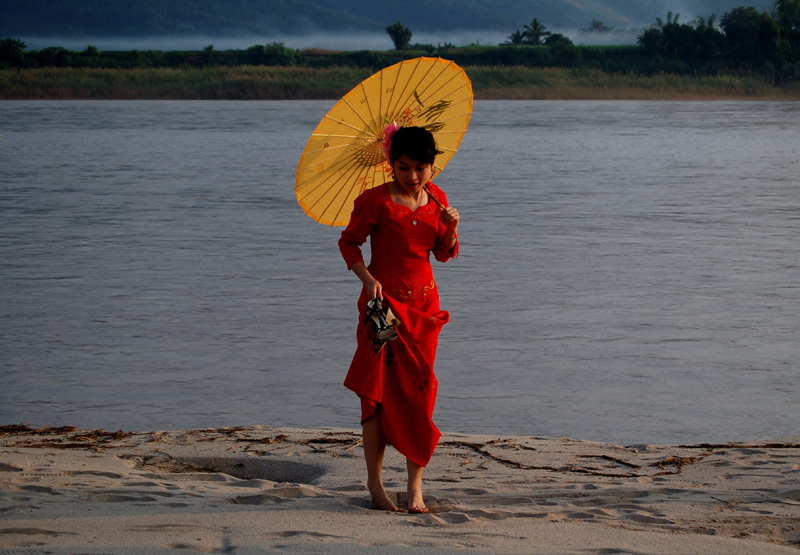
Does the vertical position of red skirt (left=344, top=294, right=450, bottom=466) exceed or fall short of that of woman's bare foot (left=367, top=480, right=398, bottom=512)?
it exceeds it

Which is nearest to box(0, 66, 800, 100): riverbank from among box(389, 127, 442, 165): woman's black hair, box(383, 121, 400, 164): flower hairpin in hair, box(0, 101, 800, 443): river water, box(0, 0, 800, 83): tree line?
box(0, 0, 800, 83): tree line

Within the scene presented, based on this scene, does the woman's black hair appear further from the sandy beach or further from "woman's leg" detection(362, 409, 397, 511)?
the sandy beach

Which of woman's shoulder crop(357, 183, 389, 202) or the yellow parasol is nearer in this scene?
woman's shoulder crop(357, 183, 389, 202)

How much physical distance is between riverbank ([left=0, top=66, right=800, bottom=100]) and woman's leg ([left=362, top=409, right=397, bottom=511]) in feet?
158

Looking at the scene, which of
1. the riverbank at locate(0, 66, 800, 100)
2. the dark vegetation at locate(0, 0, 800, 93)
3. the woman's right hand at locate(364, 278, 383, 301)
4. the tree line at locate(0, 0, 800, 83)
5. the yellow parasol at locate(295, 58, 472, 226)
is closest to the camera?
the woman's right hand at locate(364, 278, 383, 301)

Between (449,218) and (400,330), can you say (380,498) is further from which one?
(449,218)

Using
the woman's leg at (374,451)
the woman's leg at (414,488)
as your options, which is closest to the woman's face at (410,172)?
the woman's leg at (374,451)

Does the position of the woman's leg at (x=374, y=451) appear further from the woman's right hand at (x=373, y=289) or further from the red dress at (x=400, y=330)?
the woman's right hand at (x=373, y=289)

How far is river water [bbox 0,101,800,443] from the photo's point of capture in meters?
5.34

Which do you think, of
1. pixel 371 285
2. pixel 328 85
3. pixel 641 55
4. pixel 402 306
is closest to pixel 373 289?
pixel 371 285

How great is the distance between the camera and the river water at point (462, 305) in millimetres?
5336

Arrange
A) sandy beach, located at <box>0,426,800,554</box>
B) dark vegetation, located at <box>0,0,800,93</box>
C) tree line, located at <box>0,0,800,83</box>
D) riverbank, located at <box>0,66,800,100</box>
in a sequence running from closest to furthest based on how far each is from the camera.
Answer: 1. sandy beach, located at <box>0,426,800,554</box>
2. riverbank, located at <box>0,66,800,100</box>
3. dark vegetation, located at <box>0,0,800,93</box>
4. tree line, located at <box>0,0,800,83</box>

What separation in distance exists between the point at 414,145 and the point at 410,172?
10 centimetres

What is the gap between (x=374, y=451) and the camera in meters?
3.62
